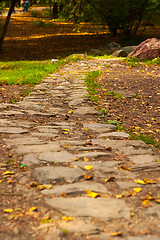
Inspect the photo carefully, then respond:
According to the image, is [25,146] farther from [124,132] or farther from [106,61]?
[106,61]

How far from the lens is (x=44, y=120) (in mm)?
5641

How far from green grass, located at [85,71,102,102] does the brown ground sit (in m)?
0.21

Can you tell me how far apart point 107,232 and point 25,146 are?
2037 millimetres

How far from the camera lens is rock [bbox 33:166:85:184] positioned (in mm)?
3203

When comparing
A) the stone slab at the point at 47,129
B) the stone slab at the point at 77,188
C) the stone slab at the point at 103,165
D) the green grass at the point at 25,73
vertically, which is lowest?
the green grass at the point at 25,73

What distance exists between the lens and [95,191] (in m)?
3.00

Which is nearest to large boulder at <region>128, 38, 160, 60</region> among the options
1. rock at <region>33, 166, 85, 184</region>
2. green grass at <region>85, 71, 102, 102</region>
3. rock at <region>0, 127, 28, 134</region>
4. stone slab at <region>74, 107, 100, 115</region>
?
green grass at <region>85, 71, 102, 102</region>

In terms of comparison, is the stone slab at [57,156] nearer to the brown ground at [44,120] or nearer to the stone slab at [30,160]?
the stone slab at [30,160]

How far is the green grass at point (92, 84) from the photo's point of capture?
7.49 meters

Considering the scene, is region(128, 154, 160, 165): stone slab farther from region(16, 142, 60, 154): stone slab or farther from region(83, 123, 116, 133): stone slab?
region(83, 123, 116, 133): stone slab

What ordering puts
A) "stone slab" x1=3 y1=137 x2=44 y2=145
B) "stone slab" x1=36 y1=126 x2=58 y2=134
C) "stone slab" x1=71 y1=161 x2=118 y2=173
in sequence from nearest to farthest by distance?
"stone slab" x1=71 y1=161 x2=118 y2=173
"stone slab" x1=3 y1=137 x2=44 y2=145
"stone slab" x1=36 y1=126 x2=58 y2=134

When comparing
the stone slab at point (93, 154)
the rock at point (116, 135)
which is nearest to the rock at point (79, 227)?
the stone slab at point (93, 154)

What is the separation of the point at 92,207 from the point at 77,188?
0.37 m

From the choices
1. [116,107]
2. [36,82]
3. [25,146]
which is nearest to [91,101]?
[116,107]
